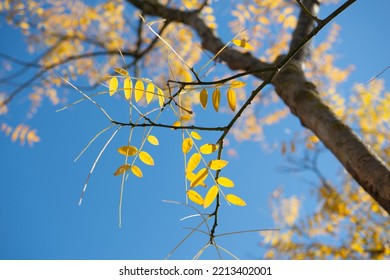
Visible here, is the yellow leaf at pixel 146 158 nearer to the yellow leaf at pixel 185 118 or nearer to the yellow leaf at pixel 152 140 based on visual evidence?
the yellow leaf at pixel 152 140

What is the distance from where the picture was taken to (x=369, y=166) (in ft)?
3.62

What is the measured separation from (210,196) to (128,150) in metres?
0.26

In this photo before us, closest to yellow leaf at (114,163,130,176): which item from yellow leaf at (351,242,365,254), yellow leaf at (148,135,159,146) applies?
yellow leaf at (148,135,159,146)

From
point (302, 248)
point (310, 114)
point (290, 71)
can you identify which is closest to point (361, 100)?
point (302, 248)

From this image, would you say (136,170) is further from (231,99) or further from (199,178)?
(231,99)

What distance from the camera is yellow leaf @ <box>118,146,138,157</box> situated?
89cm

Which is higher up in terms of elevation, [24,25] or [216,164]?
[24,25]

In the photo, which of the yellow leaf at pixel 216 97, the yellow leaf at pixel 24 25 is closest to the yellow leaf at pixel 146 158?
the yellow leaf at pixel 216 97

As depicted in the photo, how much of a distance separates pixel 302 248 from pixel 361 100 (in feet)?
7.85

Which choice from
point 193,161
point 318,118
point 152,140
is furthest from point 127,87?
point 318,118

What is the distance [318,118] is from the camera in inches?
57.0

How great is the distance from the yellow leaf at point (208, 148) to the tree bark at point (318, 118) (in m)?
0.22

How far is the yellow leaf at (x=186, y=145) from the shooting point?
0.91m

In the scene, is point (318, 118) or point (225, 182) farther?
point (318, 118)
